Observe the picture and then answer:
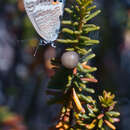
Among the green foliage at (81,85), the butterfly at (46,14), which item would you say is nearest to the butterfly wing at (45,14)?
the butterfly at (46,14)

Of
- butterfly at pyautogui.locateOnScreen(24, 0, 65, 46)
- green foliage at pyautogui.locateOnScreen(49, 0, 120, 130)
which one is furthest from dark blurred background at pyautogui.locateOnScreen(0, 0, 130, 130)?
green foliage at pyautogui.locateOnScreen(49, 0, 120, 130)

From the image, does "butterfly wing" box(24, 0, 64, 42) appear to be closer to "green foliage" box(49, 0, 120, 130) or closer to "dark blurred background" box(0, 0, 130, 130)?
"green foliage" box(49, 0, 120, 130)

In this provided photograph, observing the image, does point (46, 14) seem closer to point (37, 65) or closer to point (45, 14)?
point (45, 14)

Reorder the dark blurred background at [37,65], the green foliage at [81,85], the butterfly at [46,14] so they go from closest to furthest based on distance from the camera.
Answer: the green foliage at [81,85], the butterfly at [46,14], the dark blurred background at [37,65]

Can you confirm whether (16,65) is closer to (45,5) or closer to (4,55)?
(4,55)

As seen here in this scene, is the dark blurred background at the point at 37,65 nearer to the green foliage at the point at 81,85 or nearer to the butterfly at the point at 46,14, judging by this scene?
the butterfly at the point at 46,14

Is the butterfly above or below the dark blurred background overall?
above
